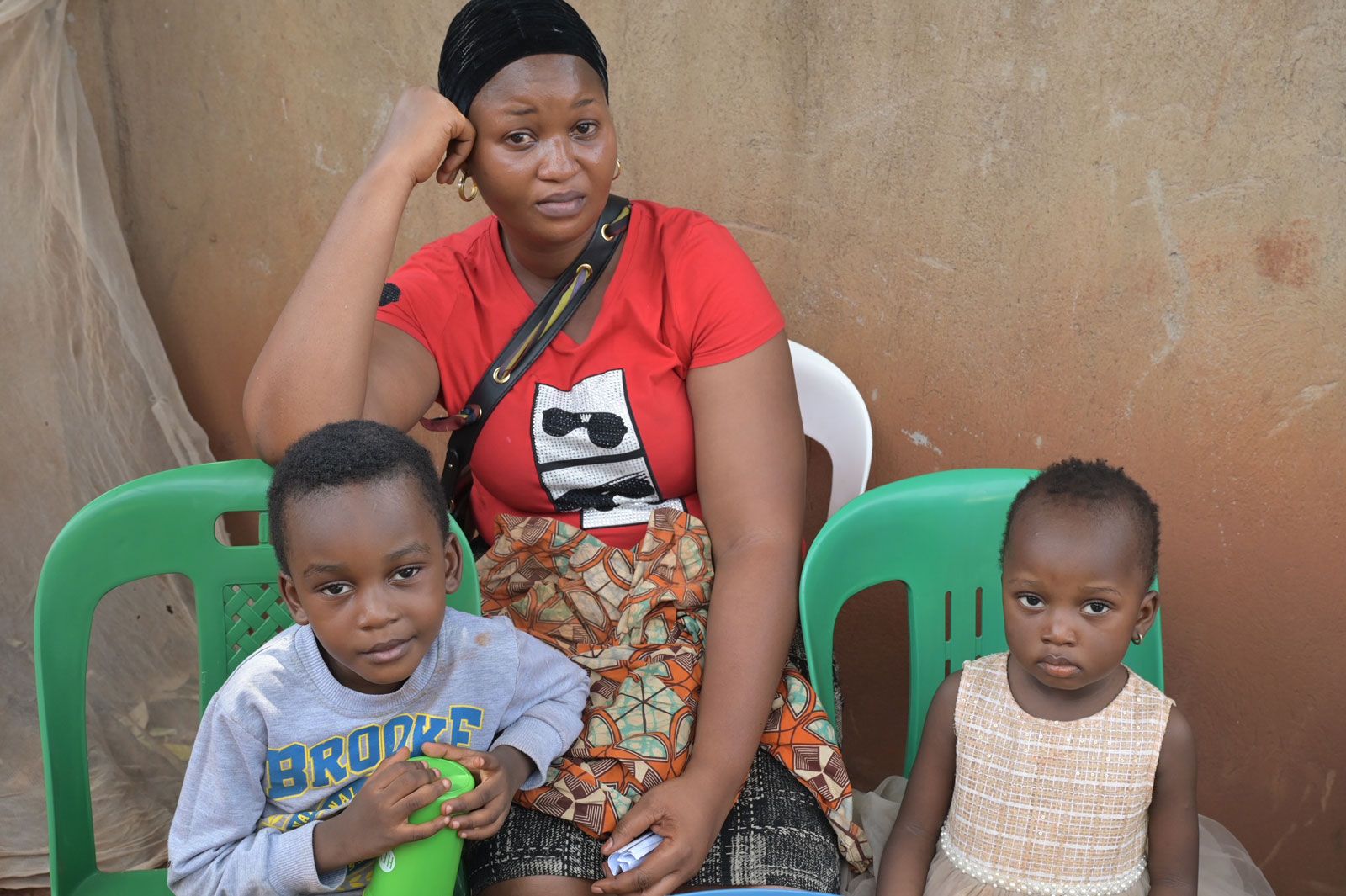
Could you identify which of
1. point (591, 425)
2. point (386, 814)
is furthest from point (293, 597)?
point (591, 425)

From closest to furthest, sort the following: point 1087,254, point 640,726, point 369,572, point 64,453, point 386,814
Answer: point 386,814, point 369,572, point 640,726, point 1087,254, point 64,453

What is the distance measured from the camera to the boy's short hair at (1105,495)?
1650mm

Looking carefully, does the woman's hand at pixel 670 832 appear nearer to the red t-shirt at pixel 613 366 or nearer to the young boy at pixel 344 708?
the young boy at pixel 344 708

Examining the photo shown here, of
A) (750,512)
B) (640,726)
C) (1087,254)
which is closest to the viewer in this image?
(640,726)

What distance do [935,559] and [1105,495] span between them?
1.70ft

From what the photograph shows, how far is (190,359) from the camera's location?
3350mm

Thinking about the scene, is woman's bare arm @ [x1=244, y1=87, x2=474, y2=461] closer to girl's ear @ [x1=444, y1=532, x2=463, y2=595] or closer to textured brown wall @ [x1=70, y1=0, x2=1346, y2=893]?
girl's ear @ [x1=444, y1=532, x2=463, y2=595]

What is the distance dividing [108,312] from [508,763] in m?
1.77

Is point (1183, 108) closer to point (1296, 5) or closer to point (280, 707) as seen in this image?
point (1296, 5)

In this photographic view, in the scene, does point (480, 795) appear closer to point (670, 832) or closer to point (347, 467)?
point (670, 832)

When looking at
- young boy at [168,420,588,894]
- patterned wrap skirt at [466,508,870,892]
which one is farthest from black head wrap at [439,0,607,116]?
patterned wrap skirt at [466,508,870,892]

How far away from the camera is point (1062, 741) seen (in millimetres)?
1729

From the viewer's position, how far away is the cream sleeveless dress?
1705 mm

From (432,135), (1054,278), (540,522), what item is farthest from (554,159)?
(1054,278)
